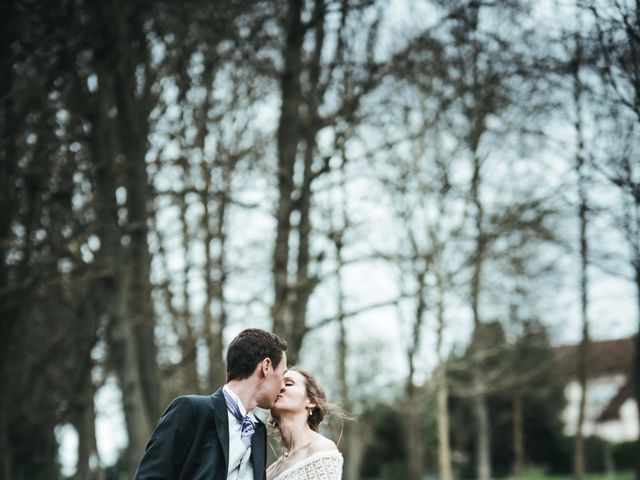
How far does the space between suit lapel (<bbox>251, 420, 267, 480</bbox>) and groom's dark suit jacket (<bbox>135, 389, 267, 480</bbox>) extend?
0.26 meters

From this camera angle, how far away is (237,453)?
432 cm

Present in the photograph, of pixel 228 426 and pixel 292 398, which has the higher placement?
pixel 292 398

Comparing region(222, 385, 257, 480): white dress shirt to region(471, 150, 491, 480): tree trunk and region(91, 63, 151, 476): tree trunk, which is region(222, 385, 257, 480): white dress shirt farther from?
region(471, 150, 491, 480): tree trunk

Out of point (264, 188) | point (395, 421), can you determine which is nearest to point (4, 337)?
point (264, 188)

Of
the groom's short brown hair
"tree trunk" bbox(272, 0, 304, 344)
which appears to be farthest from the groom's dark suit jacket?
"tree trunk" bbox(272, 0, 304, 344)

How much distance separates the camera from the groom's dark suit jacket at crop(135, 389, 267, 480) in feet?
13.3

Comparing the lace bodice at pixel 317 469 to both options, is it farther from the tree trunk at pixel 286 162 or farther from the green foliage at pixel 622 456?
the green foliage at pixel 622 456

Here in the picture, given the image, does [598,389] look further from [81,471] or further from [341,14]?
[341,14]

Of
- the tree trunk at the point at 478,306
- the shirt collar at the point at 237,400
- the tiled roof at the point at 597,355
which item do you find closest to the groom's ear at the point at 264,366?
the shirt collar at the point at 237,400

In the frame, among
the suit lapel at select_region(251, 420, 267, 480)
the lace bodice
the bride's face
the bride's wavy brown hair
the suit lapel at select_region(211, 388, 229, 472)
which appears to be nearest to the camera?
the suit lapel at select_region(211, 388, 229, 472)

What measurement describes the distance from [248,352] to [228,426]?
38cm

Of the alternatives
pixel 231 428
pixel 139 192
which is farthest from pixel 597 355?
pixel 231 428

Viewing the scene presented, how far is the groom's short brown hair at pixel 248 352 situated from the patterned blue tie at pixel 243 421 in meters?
0.13

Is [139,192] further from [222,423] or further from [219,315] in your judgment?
[222,423]
